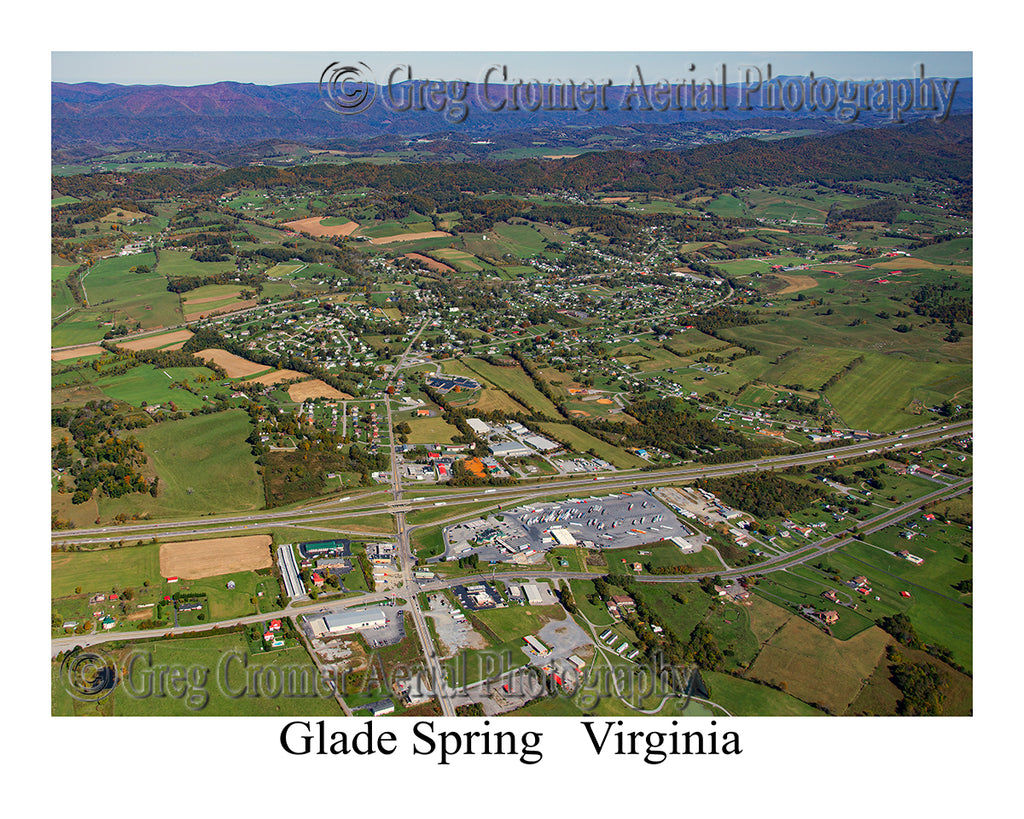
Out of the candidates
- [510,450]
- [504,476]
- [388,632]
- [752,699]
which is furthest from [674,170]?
[388,632]

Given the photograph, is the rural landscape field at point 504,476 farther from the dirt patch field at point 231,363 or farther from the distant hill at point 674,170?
the distant hill at point 674,170

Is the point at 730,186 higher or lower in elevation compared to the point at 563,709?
higher

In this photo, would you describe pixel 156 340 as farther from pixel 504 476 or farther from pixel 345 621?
pixel 345 621

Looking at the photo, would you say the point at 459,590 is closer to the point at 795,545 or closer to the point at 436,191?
the point at 795,545

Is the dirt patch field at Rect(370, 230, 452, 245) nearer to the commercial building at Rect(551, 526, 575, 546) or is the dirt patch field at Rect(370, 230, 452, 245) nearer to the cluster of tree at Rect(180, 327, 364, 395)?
the cluster of tree at Rect(180, 327, 364, 395)

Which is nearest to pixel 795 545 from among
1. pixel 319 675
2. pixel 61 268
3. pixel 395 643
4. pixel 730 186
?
pixel 395 643

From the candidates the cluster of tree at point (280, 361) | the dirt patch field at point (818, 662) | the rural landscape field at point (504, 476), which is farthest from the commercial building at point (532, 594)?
the cluster of tree at point (280, 361)
